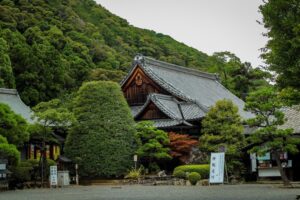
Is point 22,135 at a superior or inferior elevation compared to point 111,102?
inferior

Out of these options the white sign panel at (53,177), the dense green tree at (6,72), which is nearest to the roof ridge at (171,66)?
the dense green tree at (6,72)

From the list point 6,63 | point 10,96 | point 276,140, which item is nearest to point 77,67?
point 6,63

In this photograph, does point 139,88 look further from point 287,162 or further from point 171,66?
point 287,162

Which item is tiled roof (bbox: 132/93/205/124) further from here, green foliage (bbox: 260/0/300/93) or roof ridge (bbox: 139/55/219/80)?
green foliage (bbox: 260/0/300/93)

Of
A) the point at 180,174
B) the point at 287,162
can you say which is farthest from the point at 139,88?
the point at 287,162

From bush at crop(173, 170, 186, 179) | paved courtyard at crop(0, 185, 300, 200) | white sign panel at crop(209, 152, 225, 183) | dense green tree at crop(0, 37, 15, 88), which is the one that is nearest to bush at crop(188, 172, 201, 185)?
bush at crop(173, 170, 186, 179)

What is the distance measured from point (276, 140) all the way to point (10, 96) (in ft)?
78.2

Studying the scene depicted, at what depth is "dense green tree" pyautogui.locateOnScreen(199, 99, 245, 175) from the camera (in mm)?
31297

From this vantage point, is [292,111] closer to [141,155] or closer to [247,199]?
[141,155]

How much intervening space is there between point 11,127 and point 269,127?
1326 cm

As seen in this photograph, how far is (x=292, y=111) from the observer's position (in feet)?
101

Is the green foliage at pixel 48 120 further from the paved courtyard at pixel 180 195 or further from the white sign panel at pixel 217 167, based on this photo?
the white sign panel at pixel 217 167

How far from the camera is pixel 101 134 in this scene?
108ft

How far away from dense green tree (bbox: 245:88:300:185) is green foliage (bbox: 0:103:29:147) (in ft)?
39.6
